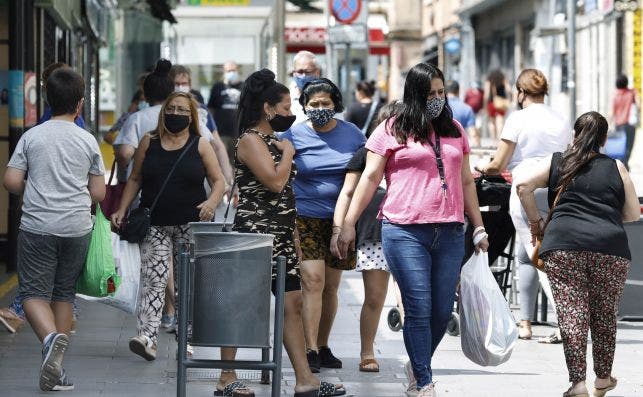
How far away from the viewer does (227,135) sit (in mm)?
24453

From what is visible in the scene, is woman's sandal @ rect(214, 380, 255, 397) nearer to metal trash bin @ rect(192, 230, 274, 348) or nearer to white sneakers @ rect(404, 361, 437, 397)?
white sneakers @ rect(404, 361, 437, 397)

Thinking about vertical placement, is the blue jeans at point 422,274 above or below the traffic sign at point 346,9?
below

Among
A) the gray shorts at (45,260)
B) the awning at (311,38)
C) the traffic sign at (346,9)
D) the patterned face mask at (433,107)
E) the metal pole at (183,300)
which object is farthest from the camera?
the awning at (311,38)

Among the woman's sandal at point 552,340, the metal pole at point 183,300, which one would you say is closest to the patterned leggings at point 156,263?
the metal pole at point 183,300

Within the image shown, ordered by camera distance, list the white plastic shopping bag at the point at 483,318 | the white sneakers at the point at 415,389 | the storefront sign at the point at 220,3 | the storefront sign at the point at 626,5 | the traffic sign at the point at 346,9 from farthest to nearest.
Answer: the storefront sign at the point at 626,5 < the storefront sign at the point at 220,3 < the traffic sign at the point at 346,9 < the white plastic shopping bag at the point at 483,318 < the white sneakers at the point at 415,389

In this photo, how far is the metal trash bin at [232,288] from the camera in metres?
7.59

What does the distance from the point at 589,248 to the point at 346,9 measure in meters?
16.8

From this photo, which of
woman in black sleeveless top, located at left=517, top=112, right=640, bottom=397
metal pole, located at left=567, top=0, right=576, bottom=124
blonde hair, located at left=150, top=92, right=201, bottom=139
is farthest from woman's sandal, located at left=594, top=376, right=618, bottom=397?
metal pole, located at left=567, top=0, right=576, bottom=124

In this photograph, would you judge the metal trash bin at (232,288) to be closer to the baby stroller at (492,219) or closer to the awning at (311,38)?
the baby stroller at (492,219)

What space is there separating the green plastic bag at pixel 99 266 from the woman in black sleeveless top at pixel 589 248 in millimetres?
2342

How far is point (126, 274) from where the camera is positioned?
10.0 metres

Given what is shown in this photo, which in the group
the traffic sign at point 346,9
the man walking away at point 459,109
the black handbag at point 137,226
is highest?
the traffic sign at point 346,9

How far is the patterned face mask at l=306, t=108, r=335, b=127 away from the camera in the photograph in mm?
9289

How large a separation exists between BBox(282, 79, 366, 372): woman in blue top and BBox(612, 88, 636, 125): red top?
19561mm
